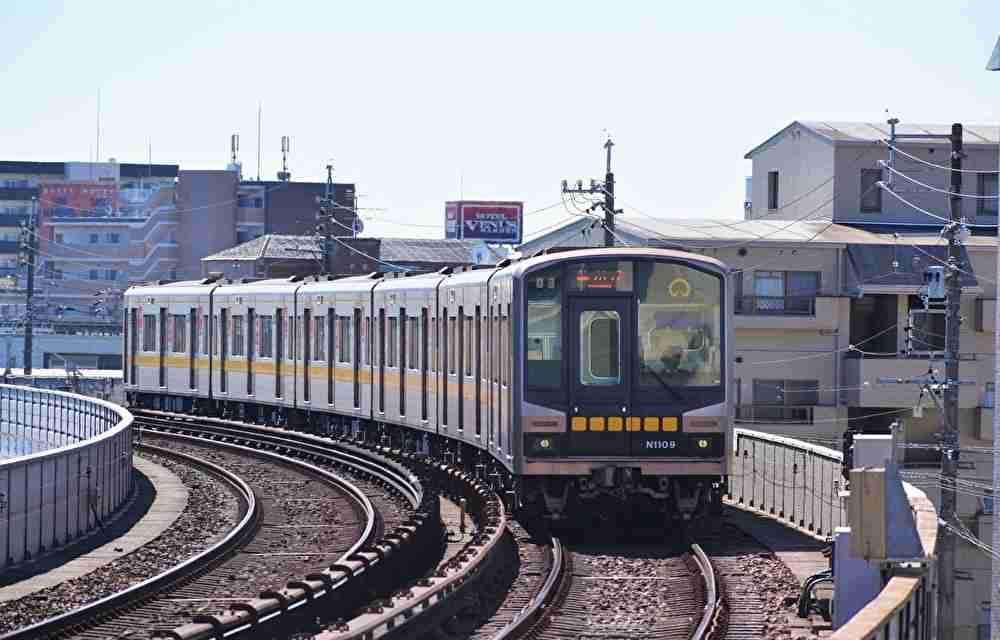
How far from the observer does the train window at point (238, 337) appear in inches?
1272

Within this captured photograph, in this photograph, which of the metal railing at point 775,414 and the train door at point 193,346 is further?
the metal railing at point 775,414

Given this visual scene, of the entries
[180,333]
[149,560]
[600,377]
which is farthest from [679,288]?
[180,333]

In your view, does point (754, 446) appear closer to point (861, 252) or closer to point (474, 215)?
point (861, 252)

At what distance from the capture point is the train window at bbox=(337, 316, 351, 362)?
88.9 feet

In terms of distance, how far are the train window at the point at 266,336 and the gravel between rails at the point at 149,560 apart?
729 cm

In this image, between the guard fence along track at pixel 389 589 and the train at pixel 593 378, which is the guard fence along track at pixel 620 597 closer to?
the guard fence along track at pixel 389 589

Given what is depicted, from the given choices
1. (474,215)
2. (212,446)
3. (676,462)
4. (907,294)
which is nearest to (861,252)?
(907,294)

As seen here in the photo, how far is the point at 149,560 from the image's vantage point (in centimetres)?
1595

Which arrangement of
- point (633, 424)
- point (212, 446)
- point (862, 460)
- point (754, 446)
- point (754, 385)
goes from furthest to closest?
point (754, 385) → point (212, 446) → point (754, 446) → point (633, 424) → point (862, 460)

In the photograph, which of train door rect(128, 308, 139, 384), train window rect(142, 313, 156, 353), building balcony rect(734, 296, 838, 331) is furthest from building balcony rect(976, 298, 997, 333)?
train door rect(128, 308, 139, 384)

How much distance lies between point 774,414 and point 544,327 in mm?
23293

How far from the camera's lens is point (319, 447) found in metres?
27.3

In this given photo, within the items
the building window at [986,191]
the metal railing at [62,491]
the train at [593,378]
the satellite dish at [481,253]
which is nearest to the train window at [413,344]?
the train at [593,378]

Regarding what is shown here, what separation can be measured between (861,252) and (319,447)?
52.1 feet
